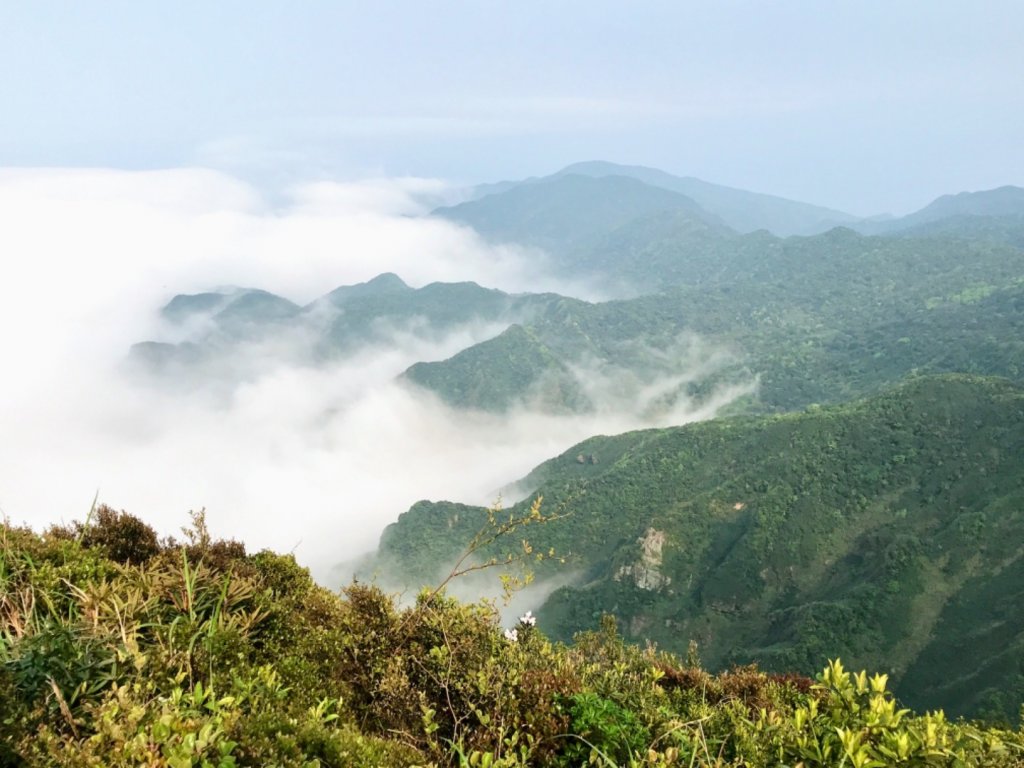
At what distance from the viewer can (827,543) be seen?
375 ft

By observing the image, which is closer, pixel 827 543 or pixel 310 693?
pixel 310 693

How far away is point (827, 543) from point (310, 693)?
5030 inches

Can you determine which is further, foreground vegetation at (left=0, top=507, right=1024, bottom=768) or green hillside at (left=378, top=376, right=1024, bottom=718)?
green hillside at (left=378, top=376, right=1024, bottom=718)

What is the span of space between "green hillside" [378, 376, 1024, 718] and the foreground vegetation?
80.9m

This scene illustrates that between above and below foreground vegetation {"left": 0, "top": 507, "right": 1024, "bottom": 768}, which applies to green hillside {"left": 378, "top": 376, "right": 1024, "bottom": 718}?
below

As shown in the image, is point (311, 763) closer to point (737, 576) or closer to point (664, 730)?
point (664, 730)

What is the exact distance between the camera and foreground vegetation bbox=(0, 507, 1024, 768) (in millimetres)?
4219

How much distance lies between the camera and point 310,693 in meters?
6.28

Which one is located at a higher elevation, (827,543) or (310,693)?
(310,693)

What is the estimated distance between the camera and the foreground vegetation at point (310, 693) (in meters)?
4.22

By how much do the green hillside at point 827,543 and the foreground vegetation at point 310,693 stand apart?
8086 centimetres

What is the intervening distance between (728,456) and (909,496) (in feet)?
138

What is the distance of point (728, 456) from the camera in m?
149

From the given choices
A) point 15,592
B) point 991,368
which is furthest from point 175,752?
point 991,368
